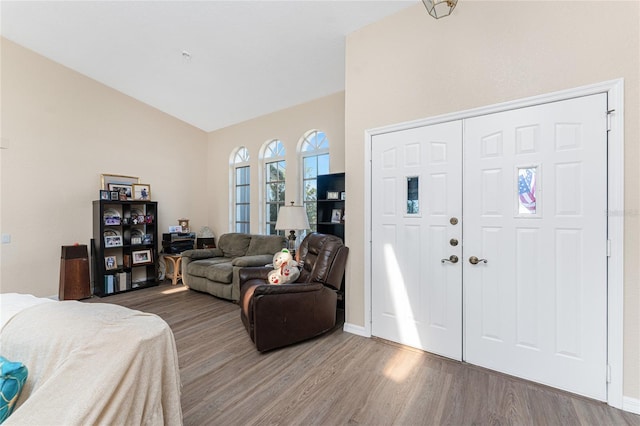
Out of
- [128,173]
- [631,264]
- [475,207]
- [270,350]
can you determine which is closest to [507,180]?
[475,207]

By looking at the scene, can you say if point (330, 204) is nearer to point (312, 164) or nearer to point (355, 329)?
point (312, 164)

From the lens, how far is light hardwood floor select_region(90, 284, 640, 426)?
178 centimetres

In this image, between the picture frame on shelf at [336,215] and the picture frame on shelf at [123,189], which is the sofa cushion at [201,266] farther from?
the picture frame on shelf at [336,215]

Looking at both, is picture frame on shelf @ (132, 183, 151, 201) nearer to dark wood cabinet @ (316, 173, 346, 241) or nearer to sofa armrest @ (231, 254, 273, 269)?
sofa armrest @ (231, 254, 273, 269)

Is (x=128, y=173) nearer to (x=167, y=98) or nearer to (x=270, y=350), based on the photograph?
(x=167, y=98)

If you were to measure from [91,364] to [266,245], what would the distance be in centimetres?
375

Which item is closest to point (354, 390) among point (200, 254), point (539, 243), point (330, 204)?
point (539, 243)

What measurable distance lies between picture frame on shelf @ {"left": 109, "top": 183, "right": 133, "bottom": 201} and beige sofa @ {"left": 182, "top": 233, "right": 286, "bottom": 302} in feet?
4.67

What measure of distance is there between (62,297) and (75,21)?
3.75 meters

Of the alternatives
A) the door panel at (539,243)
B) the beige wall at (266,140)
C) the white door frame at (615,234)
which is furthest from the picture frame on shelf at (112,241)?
the white door frame at (615,234)

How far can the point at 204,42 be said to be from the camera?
344 centimetres

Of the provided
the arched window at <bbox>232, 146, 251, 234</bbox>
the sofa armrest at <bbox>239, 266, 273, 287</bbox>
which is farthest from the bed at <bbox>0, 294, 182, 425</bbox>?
the arched window at <bbox>232, 146, 251, 234</bbox>

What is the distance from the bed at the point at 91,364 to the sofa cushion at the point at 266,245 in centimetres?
337

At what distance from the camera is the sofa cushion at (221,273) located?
4.08 metres
